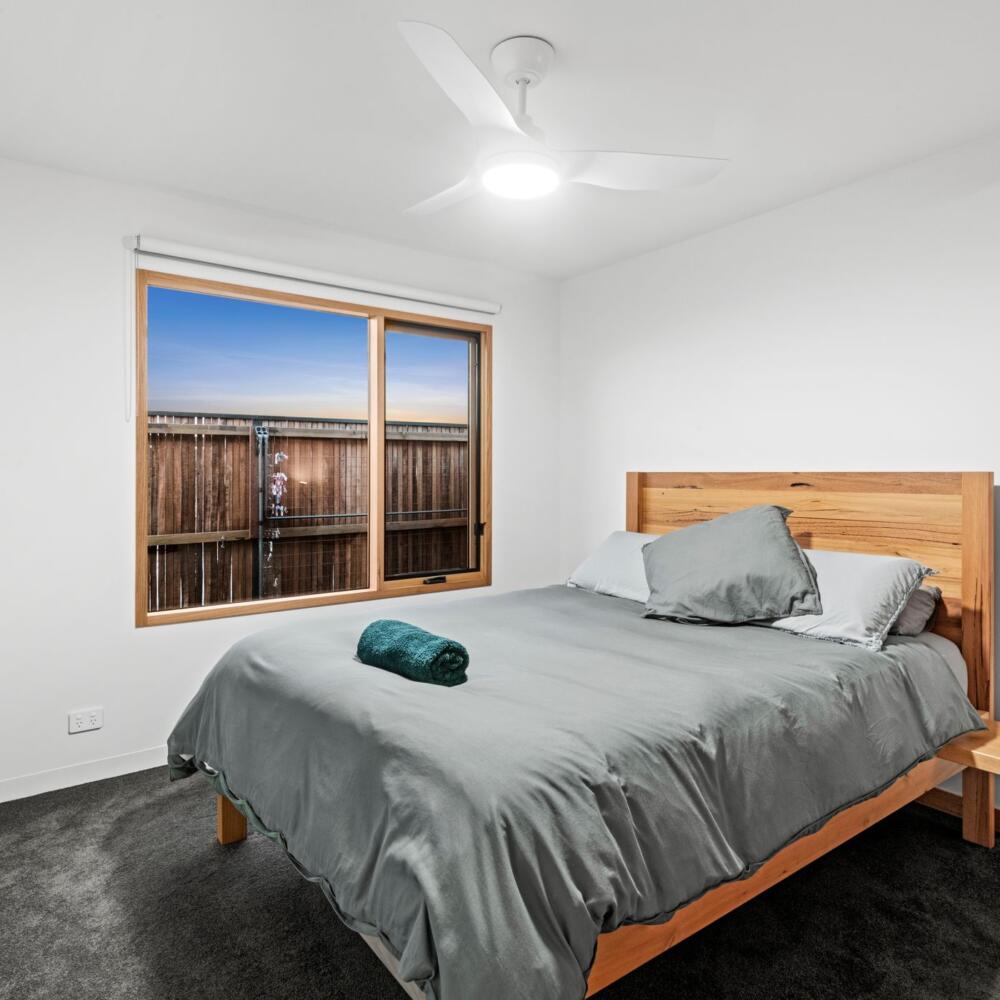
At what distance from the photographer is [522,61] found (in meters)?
2.04

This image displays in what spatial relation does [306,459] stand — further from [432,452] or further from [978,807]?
[978,807]

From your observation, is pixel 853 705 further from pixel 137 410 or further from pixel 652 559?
pixel 137 410

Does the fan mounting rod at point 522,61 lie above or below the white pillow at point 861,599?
above

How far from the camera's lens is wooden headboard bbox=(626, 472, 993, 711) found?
8.43ft

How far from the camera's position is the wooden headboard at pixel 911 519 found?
8.43 ft

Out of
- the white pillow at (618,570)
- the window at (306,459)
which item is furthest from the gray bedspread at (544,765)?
the window at (306,459)

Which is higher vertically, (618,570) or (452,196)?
(452,196)

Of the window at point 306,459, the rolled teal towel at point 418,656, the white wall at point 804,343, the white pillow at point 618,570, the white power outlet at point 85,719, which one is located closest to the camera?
the rolled teal towel at point 418,656

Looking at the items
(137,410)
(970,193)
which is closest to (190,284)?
(137,410)

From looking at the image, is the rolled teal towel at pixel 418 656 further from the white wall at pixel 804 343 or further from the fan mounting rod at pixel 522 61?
the white wall at pixel 804 343

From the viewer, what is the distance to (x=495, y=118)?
74.6 inches

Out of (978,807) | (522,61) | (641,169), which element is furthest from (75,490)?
(978,807)

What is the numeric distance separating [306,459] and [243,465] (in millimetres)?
347

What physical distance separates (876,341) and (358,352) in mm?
2791
